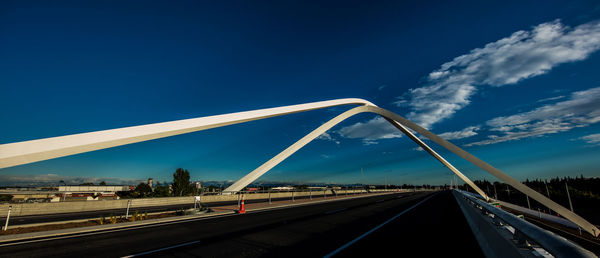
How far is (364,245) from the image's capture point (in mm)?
Answer: 7219

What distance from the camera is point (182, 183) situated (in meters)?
61.6

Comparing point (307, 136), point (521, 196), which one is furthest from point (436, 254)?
point (521, 196)

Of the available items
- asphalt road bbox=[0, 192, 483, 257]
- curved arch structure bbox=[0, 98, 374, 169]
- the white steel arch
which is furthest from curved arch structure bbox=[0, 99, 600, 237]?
the white steel arch

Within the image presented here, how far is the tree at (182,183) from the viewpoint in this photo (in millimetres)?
60566

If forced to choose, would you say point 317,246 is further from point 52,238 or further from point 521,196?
point 521,196

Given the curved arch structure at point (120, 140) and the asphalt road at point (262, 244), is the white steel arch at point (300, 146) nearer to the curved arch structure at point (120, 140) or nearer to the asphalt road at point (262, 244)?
the curved arch structure at point (120, 140)

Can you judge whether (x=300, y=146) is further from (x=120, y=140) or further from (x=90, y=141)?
(x=90, y=141)

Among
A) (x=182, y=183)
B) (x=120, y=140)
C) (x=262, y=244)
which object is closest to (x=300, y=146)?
(x=120, y=140)

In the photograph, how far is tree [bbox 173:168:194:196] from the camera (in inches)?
2384

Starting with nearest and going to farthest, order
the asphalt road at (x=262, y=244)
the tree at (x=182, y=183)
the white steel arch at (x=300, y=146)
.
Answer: the asphalt road at (x=262, y=244) < the white steel arch at (x=300, y=146) < the tree at (x=182, y=183)

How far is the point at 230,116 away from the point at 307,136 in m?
26.7

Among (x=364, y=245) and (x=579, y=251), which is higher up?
(x=579, y=251)

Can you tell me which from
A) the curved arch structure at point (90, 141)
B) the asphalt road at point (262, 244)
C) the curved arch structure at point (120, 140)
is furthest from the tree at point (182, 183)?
the asphalt road at point (262, 244)

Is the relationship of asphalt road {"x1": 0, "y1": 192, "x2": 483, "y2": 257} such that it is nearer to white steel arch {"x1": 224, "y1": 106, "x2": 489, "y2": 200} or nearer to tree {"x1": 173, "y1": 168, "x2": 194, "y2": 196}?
white steel arch {"x1": 224, "y1": 106, "x2": 489, "y2": 200}
